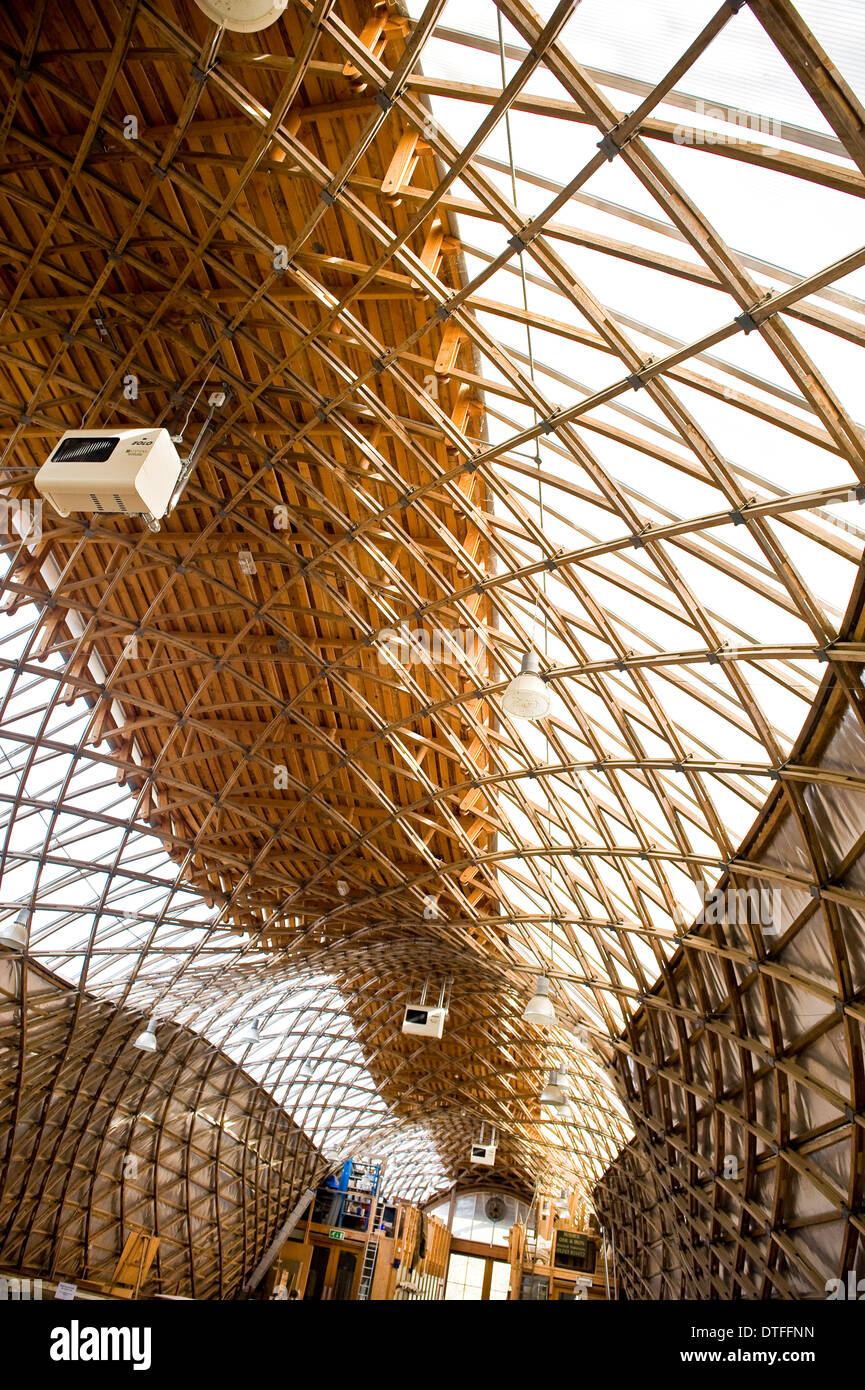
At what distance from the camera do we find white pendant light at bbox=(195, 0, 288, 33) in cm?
908

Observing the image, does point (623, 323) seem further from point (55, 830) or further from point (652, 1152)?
point (652, 1152)

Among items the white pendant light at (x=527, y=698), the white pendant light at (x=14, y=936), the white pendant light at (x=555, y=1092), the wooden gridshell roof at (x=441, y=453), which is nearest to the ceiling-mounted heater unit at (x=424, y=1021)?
the wooden gridshell roof at (x=441, y=453)

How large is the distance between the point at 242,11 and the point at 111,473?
606cm

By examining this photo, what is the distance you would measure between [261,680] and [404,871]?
1045 cm

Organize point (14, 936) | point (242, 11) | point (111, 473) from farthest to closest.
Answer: point (14, 936)
point (111, 473)
point (242, 11)

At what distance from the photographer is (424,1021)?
114 feet

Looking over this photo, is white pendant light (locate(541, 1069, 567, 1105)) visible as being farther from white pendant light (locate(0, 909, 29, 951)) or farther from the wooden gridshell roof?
white pendant light (locate(0, 909, 29, 951))

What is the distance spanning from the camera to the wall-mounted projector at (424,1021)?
3406 cm

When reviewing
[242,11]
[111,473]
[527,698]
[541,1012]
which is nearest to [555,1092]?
[541,1012]

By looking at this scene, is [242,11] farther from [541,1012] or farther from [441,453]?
[541,1012]

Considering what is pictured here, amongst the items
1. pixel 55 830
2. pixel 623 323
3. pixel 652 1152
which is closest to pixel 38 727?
pixel 55 830

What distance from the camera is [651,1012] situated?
29.2m

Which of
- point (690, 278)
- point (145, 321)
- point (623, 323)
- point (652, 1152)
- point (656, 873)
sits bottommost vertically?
point (652, 1152)

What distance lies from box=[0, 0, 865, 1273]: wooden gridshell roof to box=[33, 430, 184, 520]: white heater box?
557 cm
